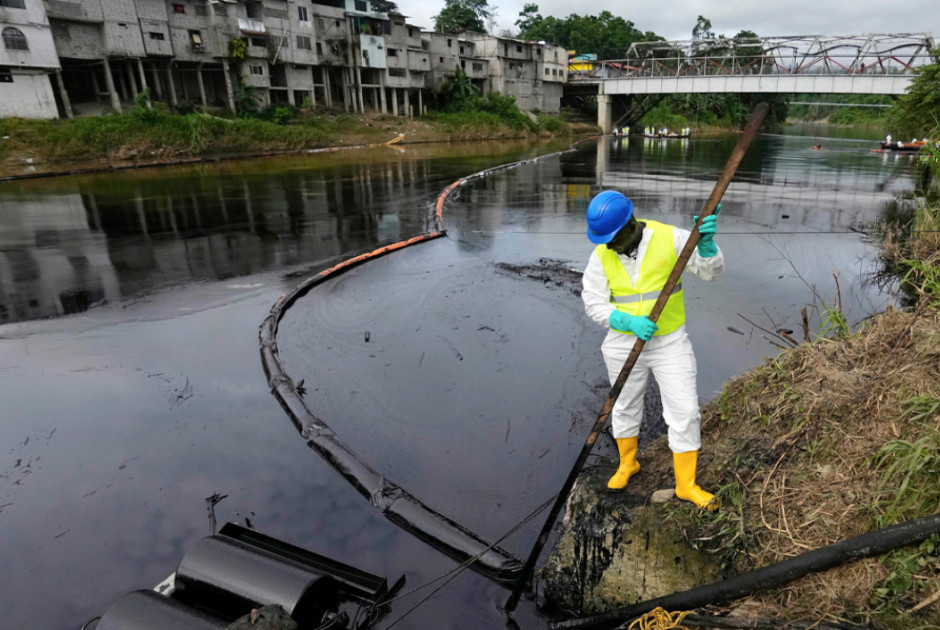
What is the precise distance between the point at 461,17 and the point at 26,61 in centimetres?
4521

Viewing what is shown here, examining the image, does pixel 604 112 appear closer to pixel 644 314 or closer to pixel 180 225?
pixel 180 225

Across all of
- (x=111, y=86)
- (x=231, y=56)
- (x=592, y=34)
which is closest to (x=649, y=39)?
(x=592, y=34)

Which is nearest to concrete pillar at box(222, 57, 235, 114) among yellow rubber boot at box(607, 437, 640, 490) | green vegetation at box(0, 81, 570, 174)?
green vegetation at box(0, 81, 570, 174)

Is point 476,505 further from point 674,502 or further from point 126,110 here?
point 126,110

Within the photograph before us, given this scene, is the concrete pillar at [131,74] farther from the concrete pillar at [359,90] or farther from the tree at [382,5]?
the tree at [382,5]

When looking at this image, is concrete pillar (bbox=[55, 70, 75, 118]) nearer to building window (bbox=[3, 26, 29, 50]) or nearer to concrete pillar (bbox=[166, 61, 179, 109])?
building window (bbox=[3, 26, 29, 50])

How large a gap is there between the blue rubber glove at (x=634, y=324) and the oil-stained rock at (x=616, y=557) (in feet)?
3.16

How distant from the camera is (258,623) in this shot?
2.45 metres

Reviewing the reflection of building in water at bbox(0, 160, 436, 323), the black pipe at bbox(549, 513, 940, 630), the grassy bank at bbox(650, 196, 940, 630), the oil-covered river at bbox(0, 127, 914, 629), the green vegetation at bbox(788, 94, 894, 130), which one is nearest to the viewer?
the black pipe at bbox(549, 513, 940, 630)

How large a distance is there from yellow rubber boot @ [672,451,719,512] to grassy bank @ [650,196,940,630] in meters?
0.07

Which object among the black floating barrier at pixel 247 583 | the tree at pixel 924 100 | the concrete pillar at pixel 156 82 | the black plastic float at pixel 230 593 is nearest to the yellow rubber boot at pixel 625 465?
the black plastic float at pixel 230 593

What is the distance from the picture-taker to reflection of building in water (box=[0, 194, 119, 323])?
26.3ft

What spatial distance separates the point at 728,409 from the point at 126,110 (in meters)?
37.7

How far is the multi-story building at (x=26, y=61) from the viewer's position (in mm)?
26375
